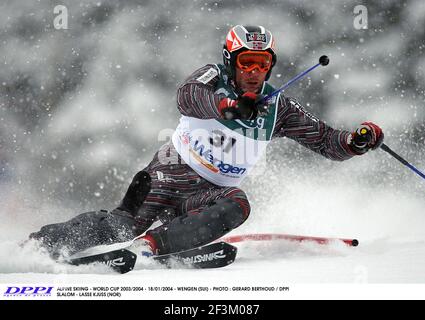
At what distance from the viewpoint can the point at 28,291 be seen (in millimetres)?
3520

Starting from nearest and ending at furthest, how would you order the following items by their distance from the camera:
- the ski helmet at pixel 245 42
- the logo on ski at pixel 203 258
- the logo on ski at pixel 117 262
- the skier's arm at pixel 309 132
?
the logo on ski at pixel 117 262 → the logo on ski at pixel 203 258 → the ski helmet at pixel 245 42 → the skier's arm at pixel 309 132

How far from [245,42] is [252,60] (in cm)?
14

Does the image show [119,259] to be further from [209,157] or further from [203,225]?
[209,157]

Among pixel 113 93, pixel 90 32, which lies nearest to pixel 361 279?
pixel 113 93

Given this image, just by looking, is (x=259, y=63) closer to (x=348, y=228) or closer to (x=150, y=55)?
(x=348, y=228)

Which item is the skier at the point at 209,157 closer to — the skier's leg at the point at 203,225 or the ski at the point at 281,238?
the skier's leg at the point at 203,225

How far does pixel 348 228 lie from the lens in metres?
6.64

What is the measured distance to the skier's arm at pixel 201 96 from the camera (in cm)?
433

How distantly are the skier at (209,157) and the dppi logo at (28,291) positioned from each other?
2.63 ft

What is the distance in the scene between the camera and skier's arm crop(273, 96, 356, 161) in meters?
5.00

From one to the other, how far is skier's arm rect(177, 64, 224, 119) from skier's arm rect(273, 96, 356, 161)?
66cm

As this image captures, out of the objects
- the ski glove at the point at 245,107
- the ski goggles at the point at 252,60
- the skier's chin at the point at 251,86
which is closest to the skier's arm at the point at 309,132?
the skier's chin at the point at 251,86

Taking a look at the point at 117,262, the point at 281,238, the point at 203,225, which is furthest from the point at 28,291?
the point at 281,238

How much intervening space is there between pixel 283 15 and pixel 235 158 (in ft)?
16.4
